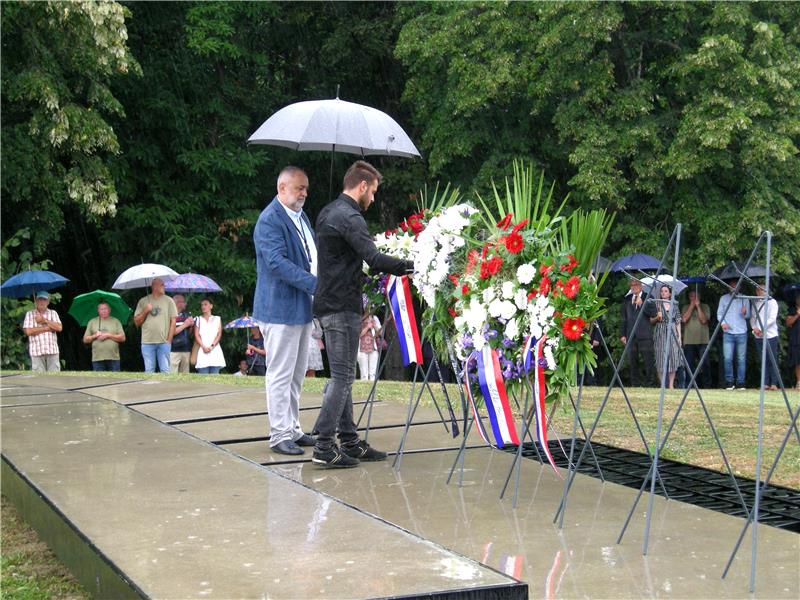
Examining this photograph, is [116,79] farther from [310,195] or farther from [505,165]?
[505,165]

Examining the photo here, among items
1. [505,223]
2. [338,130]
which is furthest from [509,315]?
[338,130]

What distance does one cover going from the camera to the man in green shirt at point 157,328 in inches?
615

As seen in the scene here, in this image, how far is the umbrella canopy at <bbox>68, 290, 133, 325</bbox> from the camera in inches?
678

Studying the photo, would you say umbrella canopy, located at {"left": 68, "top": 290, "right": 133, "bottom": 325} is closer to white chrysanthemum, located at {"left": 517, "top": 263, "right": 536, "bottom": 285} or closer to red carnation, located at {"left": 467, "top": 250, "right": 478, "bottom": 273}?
red carnation, located at {"left": 467, "top": 250, "right": 478, "bottom": 273}

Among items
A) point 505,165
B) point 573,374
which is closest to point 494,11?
point 505,165

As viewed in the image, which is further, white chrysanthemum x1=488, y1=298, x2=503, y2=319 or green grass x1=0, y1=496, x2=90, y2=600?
white chrysanthemum x1=488, y1=298, x2=503, y2=319

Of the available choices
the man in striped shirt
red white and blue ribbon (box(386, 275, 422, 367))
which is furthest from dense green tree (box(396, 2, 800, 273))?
red white and blue ribbon (box(386, 275, 422, 367))

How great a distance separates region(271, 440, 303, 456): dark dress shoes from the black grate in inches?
59.0

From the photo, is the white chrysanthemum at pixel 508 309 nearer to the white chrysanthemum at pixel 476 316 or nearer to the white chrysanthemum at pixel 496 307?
the white chrysanthemum at pixel 496 307

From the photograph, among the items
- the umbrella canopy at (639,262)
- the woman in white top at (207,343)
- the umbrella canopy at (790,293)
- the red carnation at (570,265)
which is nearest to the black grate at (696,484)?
the red carnation at (570,265)

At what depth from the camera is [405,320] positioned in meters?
7.02

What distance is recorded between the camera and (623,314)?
54.1 ft

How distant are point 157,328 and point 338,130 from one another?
8.55 m

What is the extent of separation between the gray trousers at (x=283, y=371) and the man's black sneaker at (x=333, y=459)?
0.50 m
